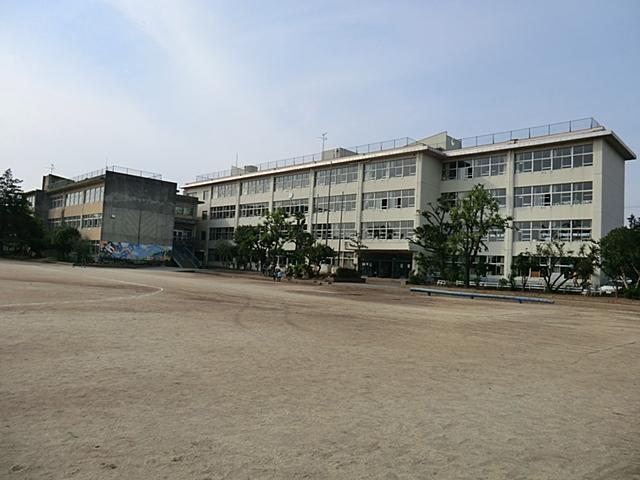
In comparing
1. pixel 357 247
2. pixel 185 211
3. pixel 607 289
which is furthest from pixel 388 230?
pixel 185 211

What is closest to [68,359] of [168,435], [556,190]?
[168,435]

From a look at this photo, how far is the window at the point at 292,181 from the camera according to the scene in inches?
2583

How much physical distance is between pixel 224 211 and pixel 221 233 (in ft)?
10.8

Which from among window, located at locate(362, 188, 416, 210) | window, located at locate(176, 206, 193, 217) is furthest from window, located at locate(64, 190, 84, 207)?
window, located at locate(362, 188, 416, 210)

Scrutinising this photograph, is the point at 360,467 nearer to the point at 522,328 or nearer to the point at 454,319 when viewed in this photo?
the point at 522,328

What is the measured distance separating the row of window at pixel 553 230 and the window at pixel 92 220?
46723 mm

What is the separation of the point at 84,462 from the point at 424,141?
5725 cm

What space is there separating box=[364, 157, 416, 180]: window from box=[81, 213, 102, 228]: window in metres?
32.1

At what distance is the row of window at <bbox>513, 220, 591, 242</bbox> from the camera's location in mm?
44312

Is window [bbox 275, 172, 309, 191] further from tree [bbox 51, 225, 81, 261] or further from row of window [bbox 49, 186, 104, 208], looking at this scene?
tree [bbox 51, 225, 81, 261]

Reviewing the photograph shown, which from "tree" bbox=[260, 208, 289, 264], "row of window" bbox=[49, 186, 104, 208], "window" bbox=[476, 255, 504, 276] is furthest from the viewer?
"row of window" bbox=[49, 186, 104, 208]

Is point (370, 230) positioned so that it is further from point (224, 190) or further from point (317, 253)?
point (224, 190)

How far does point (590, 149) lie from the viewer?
4469 cm

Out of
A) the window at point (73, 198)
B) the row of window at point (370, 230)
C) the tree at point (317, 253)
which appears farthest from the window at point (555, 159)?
the window at point (73, 198)
